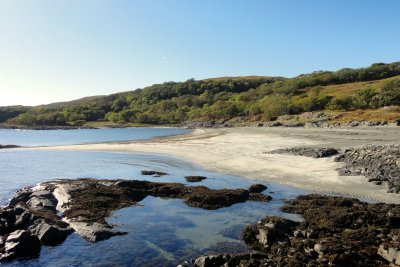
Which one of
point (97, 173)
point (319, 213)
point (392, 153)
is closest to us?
point (319, 213)

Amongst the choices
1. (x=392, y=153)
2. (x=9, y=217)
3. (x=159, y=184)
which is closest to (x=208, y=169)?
(x=159, y=184)

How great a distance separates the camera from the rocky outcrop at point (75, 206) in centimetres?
1463

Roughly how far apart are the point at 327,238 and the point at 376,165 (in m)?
13.9

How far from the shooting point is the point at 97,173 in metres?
31.3

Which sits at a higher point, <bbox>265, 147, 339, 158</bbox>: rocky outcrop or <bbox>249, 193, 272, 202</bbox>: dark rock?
<bbox>265, 147, 339, 158</bbox>: rocky outcrop

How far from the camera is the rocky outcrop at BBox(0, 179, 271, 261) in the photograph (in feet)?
48.0

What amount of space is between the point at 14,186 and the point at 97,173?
6660mm

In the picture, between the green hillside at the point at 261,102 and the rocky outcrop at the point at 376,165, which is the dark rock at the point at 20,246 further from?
the green hillside at the point at 261,102

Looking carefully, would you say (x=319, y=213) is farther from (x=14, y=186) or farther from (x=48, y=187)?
(x=14, y=186)

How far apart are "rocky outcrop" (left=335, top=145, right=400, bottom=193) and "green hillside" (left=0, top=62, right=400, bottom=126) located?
114 ft

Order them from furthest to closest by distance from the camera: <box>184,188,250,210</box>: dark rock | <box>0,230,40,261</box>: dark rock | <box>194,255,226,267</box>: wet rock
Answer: <box>184,188,250,210</box>: dark rock → <box>0,230,40,261</box>: dark rock → <box>194,255,226,267</box>: wet rock

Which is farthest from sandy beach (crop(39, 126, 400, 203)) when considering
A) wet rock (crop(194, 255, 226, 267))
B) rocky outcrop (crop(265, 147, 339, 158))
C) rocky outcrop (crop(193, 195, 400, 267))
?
wet rock (crop(194, 255, 226, 267))

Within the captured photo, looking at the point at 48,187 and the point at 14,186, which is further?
the point at 14,186

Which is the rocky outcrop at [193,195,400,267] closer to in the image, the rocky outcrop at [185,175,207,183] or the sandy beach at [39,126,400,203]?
the sandy beach at [39,126,400,203]
